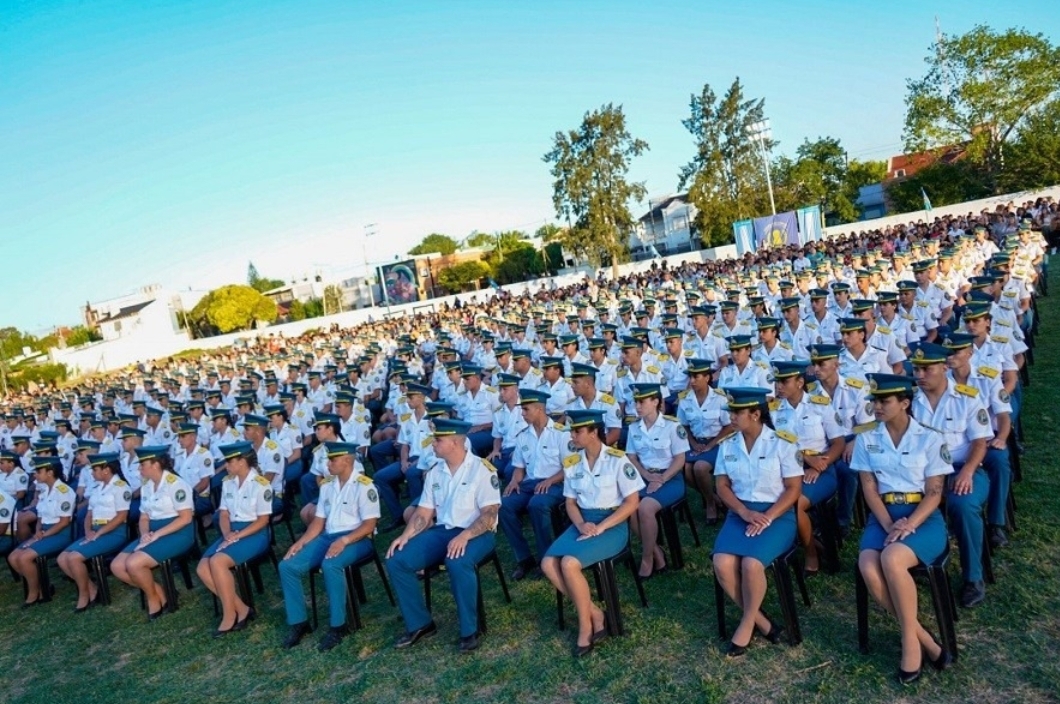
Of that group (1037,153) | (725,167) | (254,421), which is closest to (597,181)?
(725,167)

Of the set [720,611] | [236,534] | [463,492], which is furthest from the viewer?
[236,534]

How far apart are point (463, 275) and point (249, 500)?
45.9 m

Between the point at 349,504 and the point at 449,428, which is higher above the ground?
the point at 449,428

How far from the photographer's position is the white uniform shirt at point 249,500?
234 inches

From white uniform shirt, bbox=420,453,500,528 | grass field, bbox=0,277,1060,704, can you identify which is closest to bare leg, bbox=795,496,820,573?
grass field, bbox=0,277,1060,704

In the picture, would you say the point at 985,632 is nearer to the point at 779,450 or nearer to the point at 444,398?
the point at 779,450

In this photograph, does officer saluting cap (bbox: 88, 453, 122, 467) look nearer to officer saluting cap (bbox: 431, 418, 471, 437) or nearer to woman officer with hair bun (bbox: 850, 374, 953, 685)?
officer saluting cap (bbox: 431, 418, 471, 437)

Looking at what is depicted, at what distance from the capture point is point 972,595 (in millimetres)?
4031

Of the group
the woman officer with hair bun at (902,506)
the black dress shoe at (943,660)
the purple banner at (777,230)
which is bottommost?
the black dress shoe at (943,660)

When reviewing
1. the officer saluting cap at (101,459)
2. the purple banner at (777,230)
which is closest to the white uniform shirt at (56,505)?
the officer saluting cap at (101,459)

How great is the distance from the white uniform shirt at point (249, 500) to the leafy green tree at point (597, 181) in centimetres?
3421

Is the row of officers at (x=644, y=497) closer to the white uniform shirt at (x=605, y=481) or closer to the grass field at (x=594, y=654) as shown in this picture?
the white uniform shirt at (x=605, y=481)

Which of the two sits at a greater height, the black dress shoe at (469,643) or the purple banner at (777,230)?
the purple banner at (777,230)

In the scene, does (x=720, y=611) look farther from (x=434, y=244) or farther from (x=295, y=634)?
(x=434, y=244)
